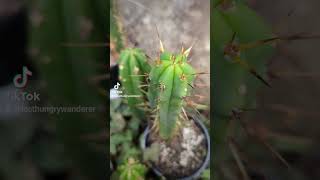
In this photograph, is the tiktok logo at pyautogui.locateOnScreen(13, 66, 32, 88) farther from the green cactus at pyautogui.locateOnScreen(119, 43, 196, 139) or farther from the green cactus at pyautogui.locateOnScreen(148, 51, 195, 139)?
the green cactus at pyautogui.locateOnScreen(148, 51, 195, 139)

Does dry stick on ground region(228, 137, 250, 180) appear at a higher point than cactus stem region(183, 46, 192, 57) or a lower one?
lower

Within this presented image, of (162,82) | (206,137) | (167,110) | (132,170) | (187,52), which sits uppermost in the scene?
(187,52)

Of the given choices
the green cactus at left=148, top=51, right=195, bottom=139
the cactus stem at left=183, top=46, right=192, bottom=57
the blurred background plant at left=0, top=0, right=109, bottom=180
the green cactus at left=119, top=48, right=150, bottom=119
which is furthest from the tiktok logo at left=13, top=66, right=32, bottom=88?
the cactus stem at left=183, top=46, right=192, bottom=57

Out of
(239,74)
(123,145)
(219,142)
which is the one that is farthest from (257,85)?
(123,145)

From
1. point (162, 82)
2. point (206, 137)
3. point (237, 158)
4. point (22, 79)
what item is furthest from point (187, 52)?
point (22, 79)

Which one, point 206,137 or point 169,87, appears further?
point 206,137

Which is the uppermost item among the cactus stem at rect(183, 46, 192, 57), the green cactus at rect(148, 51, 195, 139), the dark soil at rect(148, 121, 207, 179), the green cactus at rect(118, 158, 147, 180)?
the cactus stem at rect(183, 46, 192, 57)

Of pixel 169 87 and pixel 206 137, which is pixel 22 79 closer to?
pixel 169 87

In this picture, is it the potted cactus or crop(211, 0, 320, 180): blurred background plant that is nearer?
the potted cactus
